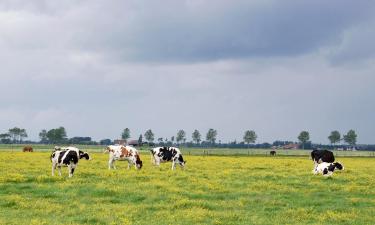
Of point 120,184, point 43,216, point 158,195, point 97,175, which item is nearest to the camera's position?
point 43,216

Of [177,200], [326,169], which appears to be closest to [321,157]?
[326,169]

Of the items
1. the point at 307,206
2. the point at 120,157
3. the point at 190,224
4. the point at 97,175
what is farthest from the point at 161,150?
the point at 190,224

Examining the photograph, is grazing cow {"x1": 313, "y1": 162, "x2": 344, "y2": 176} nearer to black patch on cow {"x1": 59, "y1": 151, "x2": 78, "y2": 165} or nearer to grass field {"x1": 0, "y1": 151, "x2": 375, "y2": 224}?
grass field {"x1": 0, "y1": 151, "x2": 375, "y2": 224}

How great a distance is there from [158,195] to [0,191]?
296 inches

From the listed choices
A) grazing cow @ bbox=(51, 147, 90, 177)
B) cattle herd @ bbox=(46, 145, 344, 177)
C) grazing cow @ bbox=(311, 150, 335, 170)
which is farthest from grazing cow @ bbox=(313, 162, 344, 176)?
grazing cow @ bbox=(51, 147, 90, 177)

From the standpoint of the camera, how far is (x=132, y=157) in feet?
122

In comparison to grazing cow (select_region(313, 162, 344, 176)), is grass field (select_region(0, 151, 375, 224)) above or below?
below

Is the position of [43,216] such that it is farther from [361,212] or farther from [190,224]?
[361,212]

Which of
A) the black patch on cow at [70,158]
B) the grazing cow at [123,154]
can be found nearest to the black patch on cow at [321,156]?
the grazing cow at [123,154]

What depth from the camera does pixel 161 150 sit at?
38.8 meters

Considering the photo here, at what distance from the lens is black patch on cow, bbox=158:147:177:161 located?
126 ft

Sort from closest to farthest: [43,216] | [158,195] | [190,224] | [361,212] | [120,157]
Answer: [190,224] → [43,216] → [361,212] → [158,195] → [120,157]

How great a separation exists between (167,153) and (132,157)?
2887 mm

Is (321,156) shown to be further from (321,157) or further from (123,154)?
(123,154)
